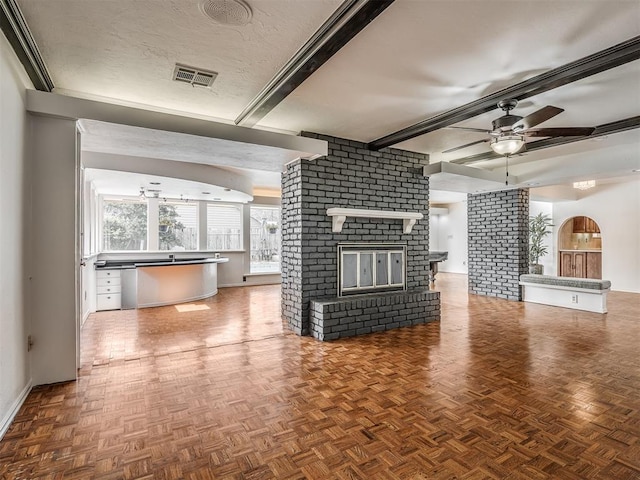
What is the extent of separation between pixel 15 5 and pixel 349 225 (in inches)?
146

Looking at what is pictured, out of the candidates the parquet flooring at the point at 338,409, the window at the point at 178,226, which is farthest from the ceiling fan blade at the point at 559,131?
the window at the point at 178,226

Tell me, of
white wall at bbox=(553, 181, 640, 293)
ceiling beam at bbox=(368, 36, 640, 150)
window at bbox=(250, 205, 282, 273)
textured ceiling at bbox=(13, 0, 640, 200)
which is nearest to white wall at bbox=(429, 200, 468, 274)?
white wall at bbox=(553, 181, 640, 293)

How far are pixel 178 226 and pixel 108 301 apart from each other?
2834 mm

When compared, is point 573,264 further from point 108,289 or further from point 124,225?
point 124,225

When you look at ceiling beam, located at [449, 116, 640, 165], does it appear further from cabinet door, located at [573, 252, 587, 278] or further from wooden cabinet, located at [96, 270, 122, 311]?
wooden cabinet, located at [96, 270, 122, 311]

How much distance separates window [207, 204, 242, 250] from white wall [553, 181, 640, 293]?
9.22 metres

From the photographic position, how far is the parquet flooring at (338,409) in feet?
6.11

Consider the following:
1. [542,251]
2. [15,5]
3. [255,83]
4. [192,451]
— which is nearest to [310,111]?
[255,83]

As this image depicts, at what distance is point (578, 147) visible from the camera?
16.9 feet

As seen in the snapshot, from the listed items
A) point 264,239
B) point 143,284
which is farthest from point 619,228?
point 143,284

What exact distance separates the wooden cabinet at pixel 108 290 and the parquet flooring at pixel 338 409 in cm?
172

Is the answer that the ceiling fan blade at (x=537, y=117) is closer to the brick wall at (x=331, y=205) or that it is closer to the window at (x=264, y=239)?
the brick wall at (x=331, y=205)

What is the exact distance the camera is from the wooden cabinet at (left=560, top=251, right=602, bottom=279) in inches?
362

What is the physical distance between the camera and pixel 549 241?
10.1 meters
